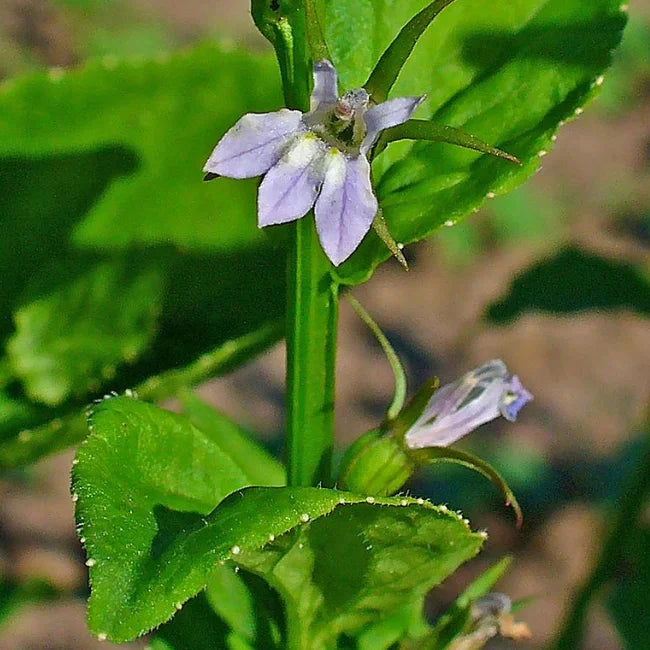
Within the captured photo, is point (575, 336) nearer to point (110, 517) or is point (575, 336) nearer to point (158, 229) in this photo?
point (158, 229)

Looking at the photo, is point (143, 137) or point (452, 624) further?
point (143, 137)

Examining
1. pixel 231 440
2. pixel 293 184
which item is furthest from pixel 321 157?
pixel 231 440

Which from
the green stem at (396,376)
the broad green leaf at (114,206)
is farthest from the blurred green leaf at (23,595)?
the green stem at (396,376)

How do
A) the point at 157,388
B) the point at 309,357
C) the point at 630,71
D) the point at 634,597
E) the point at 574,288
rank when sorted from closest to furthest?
the point at 309,357
the point at 157,388
the point at 634,597
the point at 574,288
the point at 630,71

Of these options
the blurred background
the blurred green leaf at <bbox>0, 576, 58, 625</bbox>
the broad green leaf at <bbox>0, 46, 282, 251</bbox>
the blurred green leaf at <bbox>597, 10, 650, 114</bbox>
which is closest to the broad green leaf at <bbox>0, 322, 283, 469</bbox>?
the broad green leaf at <bbox>0, 46, 282, 251</bbox>

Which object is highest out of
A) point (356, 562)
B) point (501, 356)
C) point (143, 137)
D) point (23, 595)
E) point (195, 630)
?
point (143, 137)

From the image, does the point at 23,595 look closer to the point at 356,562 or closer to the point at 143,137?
the point at 143,137

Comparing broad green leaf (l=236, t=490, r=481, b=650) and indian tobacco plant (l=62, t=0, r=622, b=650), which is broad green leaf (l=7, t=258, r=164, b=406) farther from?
broad green leaf (l=236, t=490, r=481, b=650)

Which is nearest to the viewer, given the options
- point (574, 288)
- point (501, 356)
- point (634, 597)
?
point (634, 597)
